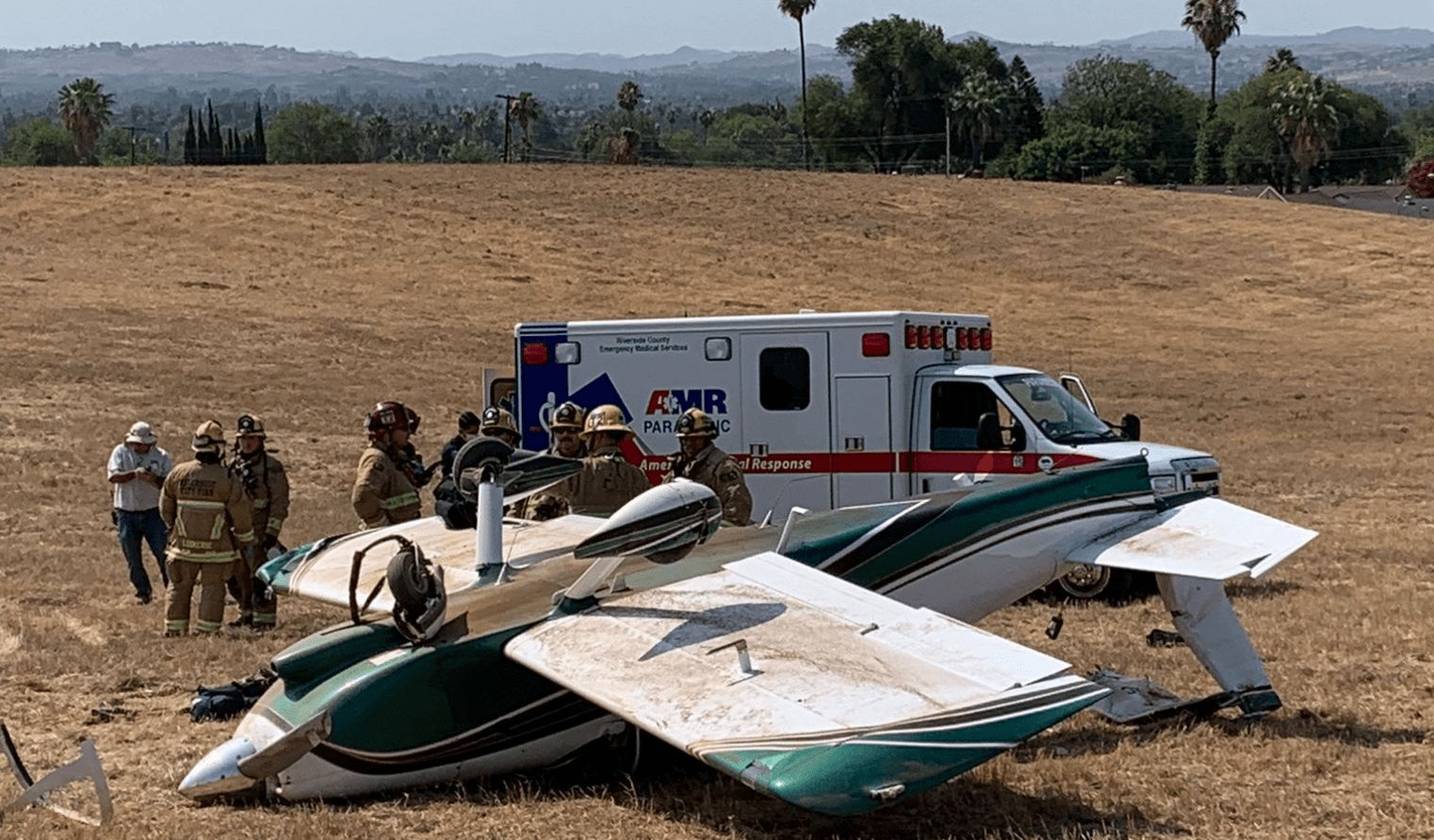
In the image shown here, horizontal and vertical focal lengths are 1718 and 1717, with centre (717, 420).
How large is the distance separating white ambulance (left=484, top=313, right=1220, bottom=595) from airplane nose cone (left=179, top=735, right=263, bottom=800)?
744 cm

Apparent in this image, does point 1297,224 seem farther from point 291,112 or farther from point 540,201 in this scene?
point 291,112

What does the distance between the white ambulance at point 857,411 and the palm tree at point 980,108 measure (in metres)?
96.1

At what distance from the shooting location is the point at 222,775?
7.98 metres

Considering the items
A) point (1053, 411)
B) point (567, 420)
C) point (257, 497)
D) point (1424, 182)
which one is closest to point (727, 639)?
point (567, 420)

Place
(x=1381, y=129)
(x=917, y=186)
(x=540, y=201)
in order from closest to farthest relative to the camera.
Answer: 1. (x=540, y=201)
2. (x=917, y=186)
3. (x=1381, y=129)

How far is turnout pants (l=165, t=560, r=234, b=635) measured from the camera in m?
13.0

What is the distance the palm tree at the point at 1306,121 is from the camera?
91.8m

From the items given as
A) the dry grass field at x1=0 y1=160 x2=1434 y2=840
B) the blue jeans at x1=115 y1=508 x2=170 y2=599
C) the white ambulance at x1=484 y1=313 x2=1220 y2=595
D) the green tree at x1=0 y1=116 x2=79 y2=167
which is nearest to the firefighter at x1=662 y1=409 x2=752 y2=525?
the dry grass field at x1=0 y1=160 x2=1434 y2=840

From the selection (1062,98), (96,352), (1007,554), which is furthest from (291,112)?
(1007,554)

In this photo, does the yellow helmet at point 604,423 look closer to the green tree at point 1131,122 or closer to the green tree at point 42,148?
the green tree at point 1131,122

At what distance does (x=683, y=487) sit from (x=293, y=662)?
2.06 m

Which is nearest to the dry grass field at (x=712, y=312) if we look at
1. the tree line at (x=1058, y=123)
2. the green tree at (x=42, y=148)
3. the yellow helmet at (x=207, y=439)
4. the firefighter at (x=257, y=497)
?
the firefighter at (x=257, y=497)

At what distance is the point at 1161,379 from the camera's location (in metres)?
36.6

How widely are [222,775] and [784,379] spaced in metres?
8.14
